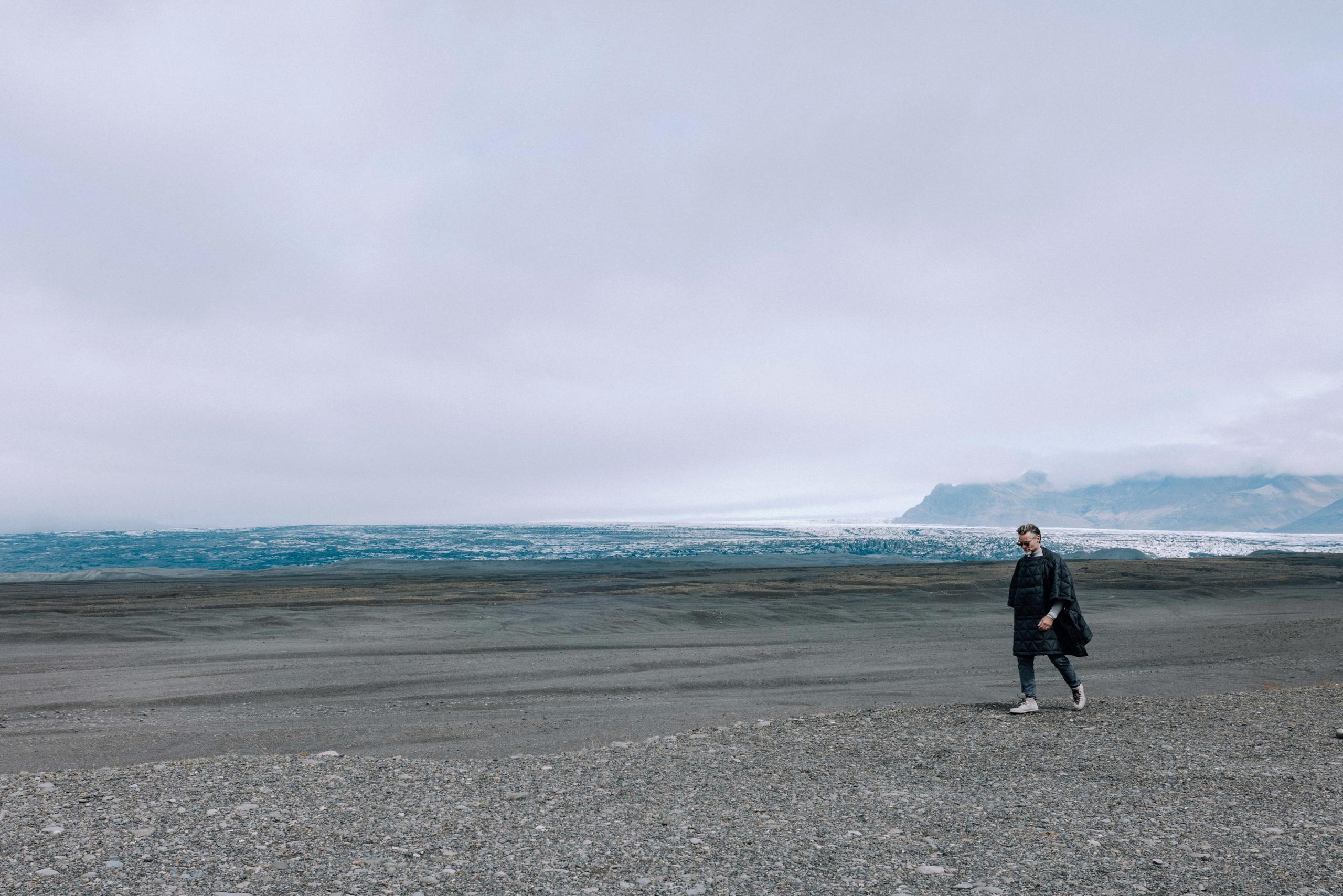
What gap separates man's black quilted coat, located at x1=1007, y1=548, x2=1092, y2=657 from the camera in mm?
9891

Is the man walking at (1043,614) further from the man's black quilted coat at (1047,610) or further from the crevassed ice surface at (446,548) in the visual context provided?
the crevassed ice surface at (446,548)

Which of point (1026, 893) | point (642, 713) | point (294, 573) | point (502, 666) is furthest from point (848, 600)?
point (294, 573)

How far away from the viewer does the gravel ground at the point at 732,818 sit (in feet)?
16.9

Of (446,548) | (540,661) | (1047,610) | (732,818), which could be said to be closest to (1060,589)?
(1047,610)

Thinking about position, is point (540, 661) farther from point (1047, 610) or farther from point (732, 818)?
point (732, 818)

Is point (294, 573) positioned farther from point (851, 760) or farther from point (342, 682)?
point (851, 760)

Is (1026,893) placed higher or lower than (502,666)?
higher

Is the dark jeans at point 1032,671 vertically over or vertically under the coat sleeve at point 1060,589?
under

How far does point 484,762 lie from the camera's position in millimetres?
8445

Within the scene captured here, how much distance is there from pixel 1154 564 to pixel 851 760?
6260 centimetres

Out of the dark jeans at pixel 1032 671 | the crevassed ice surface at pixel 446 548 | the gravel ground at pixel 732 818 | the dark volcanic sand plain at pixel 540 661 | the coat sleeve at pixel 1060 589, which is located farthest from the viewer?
the crevassed ice surface at pixel 446 548

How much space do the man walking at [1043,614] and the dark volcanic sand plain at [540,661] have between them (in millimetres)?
1835

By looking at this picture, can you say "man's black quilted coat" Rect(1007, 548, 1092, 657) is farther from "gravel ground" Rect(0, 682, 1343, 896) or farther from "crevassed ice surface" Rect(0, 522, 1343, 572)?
"crevassed ice surface" Rect(0, 522, 1343, 572)

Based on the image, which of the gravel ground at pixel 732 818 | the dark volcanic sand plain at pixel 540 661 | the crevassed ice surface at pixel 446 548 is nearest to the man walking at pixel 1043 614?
the gravel ground at pixel 732 818
